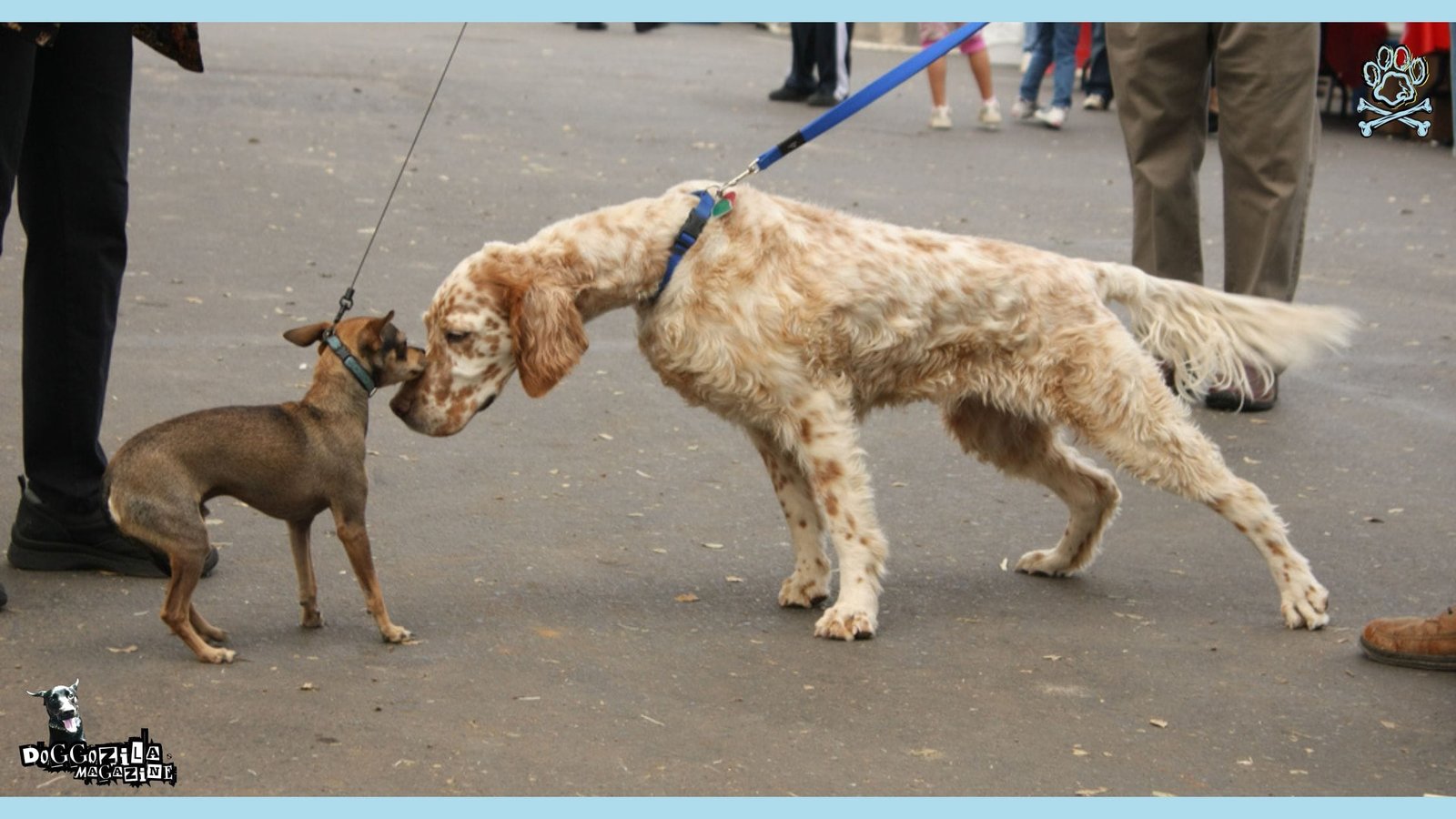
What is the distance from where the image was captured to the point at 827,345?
4.69 meters

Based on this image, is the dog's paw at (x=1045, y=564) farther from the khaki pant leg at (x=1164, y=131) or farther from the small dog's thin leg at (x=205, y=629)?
the khaki pant leg at (x=1164, y=131)

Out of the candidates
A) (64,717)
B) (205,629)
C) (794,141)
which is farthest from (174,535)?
(794,141)

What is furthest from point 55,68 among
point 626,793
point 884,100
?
point 884,100

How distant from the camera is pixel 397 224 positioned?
31.8 ft

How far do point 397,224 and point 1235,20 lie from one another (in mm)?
4690

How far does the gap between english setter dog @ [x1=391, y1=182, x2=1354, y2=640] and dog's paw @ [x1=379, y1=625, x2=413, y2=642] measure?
1.88 feet

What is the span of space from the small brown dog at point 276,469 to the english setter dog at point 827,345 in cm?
25

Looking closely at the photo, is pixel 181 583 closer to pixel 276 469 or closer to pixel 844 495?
pixel 276 469

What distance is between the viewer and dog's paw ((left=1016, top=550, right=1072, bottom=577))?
5199 millimetres

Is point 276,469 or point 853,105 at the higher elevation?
point 853,105

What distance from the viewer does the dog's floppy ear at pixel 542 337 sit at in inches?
177

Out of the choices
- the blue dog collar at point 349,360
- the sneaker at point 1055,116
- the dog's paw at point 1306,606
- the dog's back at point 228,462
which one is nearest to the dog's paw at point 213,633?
the dog's back at point 228,462

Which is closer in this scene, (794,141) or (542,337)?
(542,337)

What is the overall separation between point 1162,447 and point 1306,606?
56 cm
